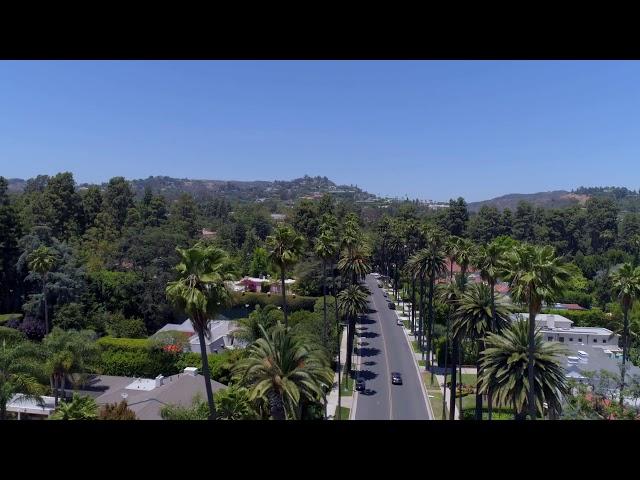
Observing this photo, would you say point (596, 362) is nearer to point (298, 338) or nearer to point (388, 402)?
point (388, 402)

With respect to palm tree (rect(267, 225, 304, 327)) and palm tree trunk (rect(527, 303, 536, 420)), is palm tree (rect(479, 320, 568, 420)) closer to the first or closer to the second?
palm tree trunk (rect(527, 303, 536, 420))

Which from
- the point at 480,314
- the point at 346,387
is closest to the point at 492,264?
the point at 480,314

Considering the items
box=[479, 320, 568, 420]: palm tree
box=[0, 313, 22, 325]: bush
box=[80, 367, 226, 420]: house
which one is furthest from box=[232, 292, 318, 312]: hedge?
box=[479, 320, 568, 420]: palm tree

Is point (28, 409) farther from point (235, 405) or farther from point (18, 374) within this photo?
point (235, 405)

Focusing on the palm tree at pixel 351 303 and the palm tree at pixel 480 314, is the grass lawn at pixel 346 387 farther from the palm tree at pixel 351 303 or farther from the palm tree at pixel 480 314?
the palm tree at pixel 480 314

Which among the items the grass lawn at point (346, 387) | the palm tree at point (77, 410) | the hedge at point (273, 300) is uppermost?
the palm tree at point (77, 410)

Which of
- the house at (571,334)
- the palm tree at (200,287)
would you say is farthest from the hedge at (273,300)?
the palm tree at (200,287)
